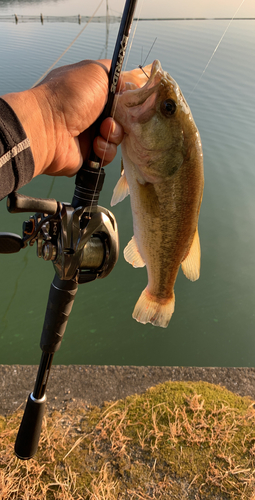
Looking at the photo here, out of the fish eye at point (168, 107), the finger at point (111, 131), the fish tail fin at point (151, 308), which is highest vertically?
the fish eye at point (168, 107)

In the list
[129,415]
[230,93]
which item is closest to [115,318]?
[129,415]

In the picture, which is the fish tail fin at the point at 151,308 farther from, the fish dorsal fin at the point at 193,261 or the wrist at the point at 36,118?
the wrist at the point at 36,118

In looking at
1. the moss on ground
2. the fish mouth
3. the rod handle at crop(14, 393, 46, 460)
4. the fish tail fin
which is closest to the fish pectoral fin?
the fish mouth

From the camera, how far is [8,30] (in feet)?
44.7

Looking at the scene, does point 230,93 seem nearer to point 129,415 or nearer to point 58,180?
point 58,180

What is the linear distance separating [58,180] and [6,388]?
327cm

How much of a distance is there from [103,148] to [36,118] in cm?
25

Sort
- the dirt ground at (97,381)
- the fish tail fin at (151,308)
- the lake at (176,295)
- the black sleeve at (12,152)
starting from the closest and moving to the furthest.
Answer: the black sleeve at (12,152)
the fish tail fin at (151,308)
the dirt ground at (97,381)
the lake at (176,295)

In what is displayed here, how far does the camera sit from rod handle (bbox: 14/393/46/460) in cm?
165

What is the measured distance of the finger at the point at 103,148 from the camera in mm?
1235

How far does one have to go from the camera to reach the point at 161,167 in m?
1.26

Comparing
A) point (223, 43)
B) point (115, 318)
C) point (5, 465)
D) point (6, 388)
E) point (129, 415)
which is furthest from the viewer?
point (223, 43)

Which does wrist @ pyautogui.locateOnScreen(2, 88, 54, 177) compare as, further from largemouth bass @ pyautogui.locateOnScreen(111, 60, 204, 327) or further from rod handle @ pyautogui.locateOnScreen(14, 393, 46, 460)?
rod handle @ pyautogui.locateOnScreen(14, 393, 46, 460)

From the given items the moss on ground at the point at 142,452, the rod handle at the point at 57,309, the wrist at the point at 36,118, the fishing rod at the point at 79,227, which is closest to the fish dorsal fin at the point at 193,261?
the fishing rod at the point at 79,227
